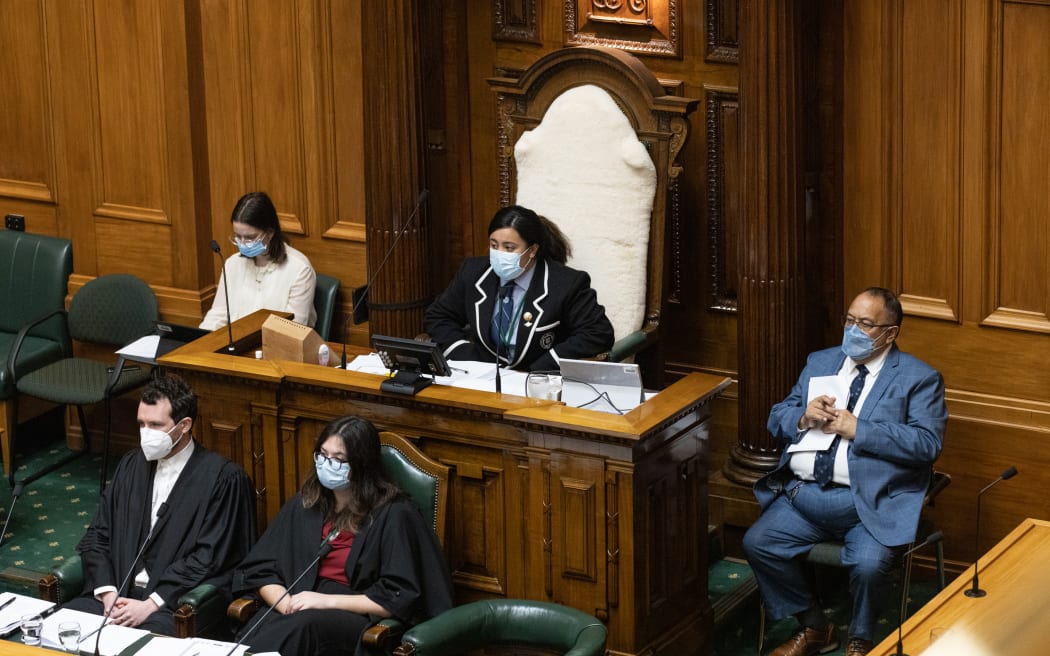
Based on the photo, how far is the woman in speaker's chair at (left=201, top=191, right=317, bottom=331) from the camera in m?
7.57

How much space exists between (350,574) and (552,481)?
72cm

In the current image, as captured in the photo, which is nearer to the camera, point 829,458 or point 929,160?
point 829,458

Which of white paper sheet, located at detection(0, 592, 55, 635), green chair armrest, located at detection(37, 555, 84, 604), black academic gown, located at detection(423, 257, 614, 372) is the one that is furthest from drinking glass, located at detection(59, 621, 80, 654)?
black academic gown, located at detection(423, 257, 614, 372)

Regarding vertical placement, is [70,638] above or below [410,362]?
below

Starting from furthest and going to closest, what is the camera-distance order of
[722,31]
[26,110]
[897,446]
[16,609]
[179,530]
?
[26,110]
[722,31]
[179,530]
[897,446]
[16,609]

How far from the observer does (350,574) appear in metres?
5.88

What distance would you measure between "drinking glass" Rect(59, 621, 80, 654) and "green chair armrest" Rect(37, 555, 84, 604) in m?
0.60

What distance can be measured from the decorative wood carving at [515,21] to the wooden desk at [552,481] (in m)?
1.81

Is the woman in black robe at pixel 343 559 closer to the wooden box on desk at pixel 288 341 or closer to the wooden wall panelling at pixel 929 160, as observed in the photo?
the wooden box on desk at pixel 288 341

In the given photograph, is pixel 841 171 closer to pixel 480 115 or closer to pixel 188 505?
pixel 480 115

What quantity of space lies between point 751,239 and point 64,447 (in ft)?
11.9

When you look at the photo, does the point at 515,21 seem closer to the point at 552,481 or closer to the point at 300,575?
the point at 552,481

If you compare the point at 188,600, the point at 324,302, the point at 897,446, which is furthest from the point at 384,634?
the point at 324,302

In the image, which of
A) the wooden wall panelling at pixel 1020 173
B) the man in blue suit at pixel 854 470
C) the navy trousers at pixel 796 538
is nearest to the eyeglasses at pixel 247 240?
the man in blue suit at pixel 854 470
